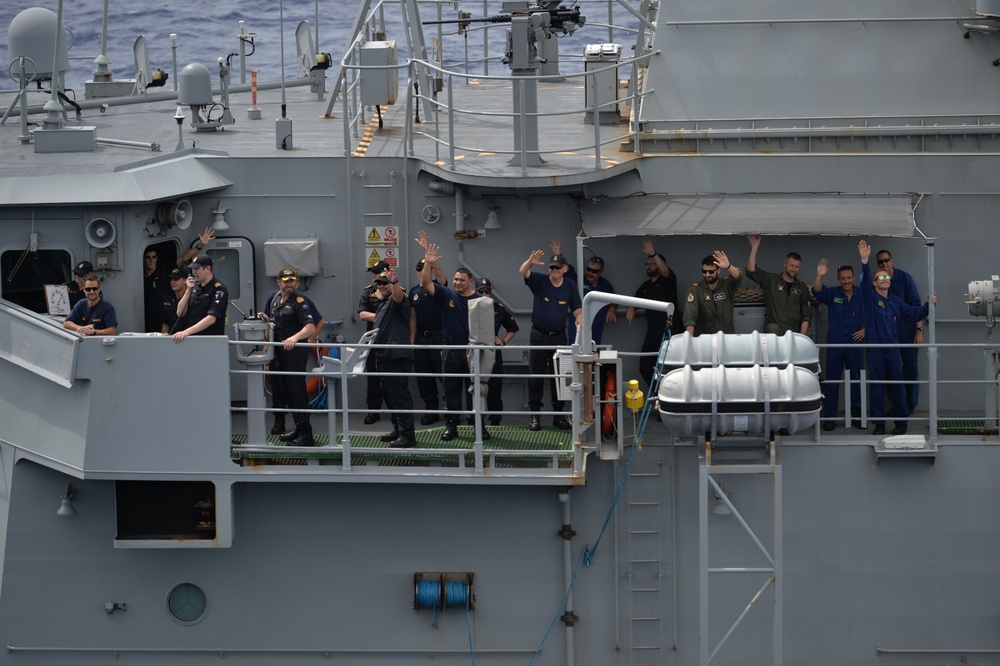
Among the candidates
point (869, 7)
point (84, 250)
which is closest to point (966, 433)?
point (869, 7)

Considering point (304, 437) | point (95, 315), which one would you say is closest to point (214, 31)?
point (95, 315)

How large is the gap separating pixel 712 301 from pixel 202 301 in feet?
14.4

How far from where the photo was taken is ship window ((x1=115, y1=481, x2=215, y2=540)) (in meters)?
12.0

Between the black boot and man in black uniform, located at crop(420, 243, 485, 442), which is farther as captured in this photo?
man in black uniform, located at crop(420, 243, 485, 442)

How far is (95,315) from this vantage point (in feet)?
39.0

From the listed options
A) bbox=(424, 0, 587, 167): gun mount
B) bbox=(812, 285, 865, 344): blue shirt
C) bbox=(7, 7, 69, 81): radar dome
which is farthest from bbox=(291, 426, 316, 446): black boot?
bbox=(7, 7, 69, 81): radar dome

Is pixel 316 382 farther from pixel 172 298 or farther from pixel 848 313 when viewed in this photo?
pixel 848 313

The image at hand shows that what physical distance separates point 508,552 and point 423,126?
5.47 metres

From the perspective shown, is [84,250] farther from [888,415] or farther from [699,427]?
[888,415]

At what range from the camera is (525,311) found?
43.0 ft

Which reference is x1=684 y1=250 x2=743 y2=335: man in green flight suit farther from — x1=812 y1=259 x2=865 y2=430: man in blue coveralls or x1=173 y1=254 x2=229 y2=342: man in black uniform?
x1=173 y1=254 x2=229 y2=342: man in black uniform

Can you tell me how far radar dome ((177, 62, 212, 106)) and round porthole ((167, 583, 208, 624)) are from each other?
549 cm

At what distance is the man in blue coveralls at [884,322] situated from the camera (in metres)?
12.1

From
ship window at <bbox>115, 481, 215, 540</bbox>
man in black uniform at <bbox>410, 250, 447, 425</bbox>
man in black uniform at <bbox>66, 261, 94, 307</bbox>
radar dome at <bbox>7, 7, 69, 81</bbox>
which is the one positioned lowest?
ship window at <bbox>115, 481, 215, 540</bbox>
